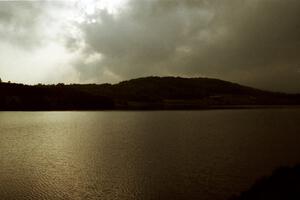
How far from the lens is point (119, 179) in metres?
32.1

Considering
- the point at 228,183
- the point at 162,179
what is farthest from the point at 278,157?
the point at 162,179

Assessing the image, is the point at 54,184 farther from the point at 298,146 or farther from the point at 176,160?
the point at 298,146

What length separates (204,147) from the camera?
2090 inches

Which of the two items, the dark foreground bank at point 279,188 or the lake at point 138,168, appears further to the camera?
the lake at point 138,168

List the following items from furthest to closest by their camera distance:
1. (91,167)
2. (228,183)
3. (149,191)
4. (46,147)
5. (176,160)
Answer: (46,147) → (176,160) → (91,167) → (228,183) → (149,191)

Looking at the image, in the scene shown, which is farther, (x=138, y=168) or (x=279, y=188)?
(x=138, y=168)

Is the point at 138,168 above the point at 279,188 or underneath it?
underneath

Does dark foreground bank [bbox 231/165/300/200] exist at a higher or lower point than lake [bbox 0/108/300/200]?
higher

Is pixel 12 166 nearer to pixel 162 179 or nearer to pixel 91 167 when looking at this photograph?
pixel 91 167

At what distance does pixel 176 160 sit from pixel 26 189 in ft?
68.3

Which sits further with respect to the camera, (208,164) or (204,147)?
(204,147)

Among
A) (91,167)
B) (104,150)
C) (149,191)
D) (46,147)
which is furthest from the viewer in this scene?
(46,147)

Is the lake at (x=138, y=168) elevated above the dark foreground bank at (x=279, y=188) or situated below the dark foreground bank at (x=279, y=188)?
below

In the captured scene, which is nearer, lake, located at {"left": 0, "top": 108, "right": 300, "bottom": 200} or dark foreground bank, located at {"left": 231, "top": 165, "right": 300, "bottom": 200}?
dark foreground bank, located at {"left": 231, "top": 165, "right": 300, "bottom": 200}
